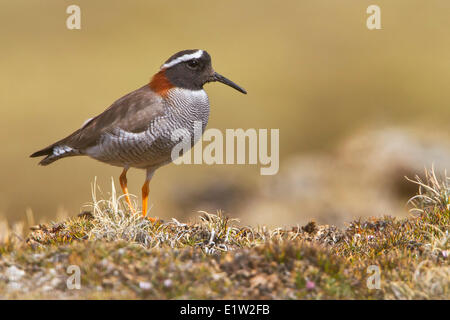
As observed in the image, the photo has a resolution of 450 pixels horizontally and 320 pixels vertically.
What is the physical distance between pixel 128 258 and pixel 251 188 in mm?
13424

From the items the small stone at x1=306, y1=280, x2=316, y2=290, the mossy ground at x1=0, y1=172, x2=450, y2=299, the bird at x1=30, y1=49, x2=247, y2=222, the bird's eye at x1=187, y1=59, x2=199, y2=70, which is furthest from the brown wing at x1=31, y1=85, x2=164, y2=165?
the small stone at x1=306, y1=280, x2=316, y2=290

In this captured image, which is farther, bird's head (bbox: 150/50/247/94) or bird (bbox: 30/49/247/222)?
bird's head (bbox: 150/50/247/94)

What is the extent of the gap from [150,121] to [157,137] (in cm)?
34

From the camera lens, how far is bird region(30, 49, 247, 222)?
440 inches

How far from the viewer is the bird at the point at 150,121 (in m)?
11.2

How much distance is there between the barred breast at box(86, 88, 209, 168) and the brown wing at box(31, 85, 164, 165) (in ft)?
0.32

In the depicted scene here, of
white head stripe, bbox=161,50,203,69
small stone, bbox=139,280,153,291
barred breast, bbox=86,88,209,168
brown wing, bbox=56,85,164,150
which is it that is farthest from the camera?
white head stripe, bbox=161,50,203,69

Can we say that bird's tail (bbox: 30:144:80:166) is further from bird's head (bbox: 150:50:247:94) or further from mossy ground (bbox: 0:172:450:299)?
mossy ground (bbox: 0:172:450:299)

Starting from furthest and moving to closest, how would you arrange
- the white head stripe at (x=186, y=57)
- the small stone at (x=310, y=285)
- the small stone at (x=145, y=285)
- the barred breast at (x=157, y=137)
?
the white head stripe at (x=186, y=57) < the barred breast at (x=157, y=137) < the small stone at (x=310, y=285) < the small stone at (x=145, y=285)

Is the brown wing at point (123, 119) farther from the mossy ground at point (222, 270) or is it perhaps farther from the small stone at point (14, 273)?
the small stone at point (14, 273)

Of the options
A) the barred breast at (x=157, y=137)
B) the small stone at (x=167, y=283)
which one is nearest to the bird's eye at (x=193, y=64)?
the barred breast at (x=157, y=137)

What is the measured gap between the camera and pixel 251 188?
21.3 metres

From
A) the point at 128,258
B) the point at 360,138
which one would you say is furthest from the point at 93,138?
the point at 360,138
